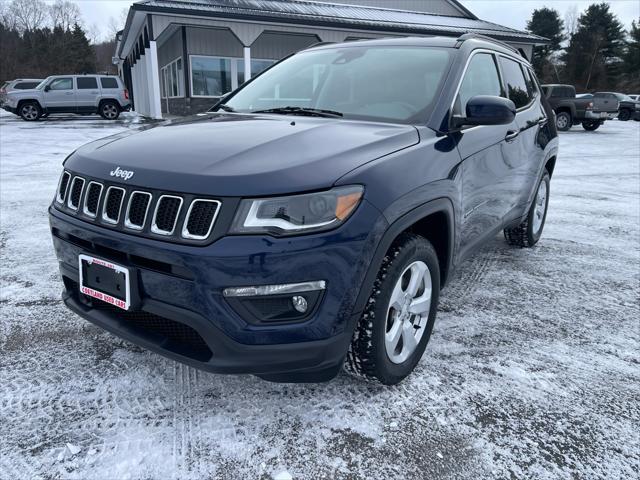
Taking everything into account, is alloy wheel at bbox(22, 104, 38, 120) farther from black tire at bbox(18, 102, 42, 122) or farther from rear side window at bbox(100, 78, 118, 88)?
rear side window at bbox(100, 78, 118, 88)

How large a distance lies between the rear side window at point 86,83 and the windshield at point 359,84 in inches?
787

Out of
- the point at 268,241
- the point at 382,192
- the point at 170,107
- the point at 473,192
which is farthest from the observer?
the point at 170,107

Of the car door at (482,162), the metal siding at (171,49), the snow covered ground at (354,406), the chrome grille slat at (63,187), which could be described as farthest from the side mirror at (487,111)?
the metal siding at (171,49)

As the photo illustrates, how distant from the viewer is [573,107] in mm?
19359

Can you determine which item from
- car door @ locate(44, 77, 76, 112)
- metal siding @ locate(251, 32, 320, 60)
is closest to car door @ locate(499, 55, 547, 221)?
metal siding @ locate(251, 32, 320, 60)

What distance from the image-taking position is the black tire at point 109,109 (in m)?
21.1

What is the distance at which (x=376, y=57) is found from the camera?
323 cm

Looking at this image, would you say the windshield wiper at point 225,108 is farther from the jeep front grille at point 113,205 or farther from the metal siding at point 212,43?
the metal siding at point 212,43

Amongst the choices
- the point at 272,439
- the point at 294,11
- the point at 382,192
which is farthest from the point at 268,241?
the point at 294,11

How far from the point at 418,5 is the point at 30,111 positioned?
1940 centimetres

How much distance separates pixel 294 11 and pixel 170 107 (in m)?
7.71

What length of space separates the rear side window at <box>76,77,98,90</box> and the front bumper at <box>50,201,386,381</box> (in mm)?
21521

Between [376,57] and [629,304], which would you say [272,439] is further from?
[629,304]

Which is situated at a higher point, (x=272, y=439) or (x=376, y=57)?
(x=376, y=57)
